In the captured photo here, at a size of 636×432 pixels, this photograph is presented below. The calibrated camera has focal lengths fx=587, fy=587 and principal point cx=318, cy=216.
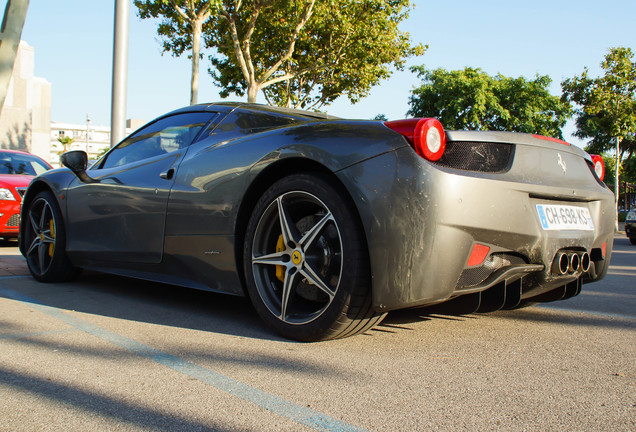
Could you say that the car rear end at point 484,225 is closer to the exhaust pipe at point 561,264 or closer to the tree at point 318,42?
the exhaust pipe at point 561,264

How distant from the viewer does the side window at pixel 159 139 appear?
3.91 m

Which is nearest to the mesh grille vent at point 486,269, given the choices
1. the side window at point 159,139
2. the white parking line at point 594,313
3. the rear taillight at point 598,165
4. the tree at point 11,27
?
the rear taillight at point 598,165

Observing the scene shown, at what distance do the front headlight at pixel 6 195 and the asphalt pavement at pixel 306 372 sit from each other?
461 cm

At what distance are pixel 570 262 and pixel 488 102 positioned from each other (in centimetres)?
3846

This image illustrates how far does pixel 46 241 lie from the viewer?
191 inches

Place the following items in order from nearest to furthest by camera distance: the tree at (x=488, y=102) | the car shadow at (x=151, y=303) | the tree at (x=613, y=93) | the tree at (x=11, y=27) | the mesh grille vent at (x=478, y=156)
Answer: the mesh grille vent at (x=478, y=156)
the car shadow at (x=151, y=303)
the tree at (x=11, y=27)
the tree at (x=613, y=93)
the tree at (x=488, y=102)

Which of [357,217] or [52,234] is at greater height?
[357,217]

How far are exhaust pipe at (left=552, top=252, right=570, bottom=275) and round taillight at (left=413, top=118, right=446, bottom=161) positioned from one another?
814mm

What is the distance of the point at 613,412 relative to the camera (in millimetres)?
1985

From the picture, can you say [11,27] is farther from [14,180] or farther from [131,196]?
[14,180]

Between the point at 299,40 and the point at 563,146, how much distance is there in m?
19.8

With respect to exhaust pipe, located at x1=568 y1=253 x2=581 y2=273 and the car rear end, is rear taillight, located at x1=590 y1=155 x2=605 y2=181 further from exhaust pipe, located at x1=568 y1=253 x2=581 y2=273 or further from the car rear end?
exhaust pipe, located at x1=568 y1=253 x2=581 y2=273

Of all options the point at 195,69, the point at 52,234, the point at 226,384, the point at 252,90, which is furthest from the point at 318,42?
the point at 226,384

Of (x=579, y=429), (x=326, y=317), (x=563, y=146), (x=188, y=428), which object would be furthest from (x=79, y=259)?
(x=579, y=429)
